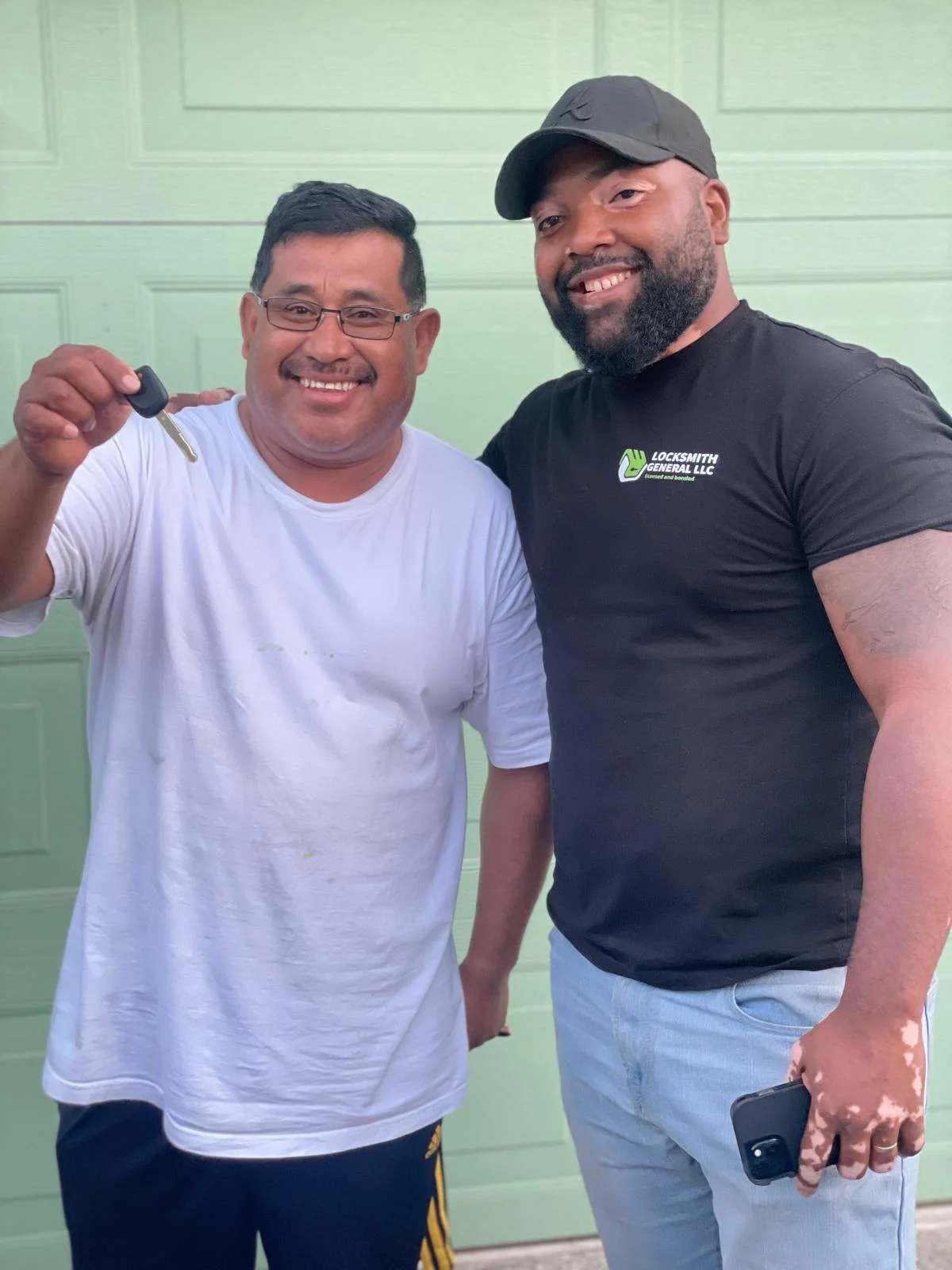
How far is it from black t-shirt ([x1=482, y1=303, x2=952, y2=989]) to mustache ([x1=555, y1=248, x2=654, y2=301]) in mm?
141

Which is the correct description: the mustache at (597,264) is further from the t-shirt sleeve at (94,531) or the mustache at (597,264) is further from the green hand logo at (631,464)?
the t-shirt sleeve at (94,531)

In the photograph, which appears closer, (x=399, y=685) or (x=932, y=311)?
(x=399, y=685)

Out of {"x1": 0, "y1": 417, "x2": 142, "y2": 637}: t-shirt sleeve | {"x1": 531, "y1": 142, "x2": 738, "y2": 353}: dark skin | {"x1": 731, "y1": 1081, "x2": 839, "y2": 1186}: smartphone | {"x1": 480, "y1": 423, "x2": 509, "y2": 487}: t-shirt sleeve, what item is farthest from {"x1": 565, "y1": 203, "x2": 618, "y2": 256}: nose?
{"x1": 731, "y1": 1081, "x2": 839, "y2": 1186}: smartphone

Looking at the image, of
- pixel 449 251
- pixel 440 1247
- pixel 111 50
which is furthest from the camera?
pixel 449 251

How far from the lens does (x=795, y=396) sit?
1.62 metres

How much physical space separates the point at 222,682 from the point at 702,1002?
83 cm

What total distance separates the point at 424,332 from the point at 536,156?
340mm

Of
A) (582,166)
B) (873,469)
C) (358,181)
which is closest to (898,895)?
(873,469)

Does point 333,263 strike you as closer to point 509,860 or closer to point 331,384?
point 331,384

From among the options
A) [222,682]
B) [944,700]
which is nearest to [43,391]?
[222,682]

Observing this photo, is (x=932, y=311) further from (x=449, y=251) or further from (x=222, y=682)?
(x=222, y=682)

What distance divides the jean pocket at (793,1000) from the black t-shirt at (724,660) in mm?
→ 21

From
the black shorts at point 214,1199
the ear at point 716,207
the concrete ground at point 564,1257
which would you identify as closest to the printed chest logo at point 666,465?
the ear at point 716,207

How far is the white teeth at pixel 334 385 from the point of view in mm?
1850
